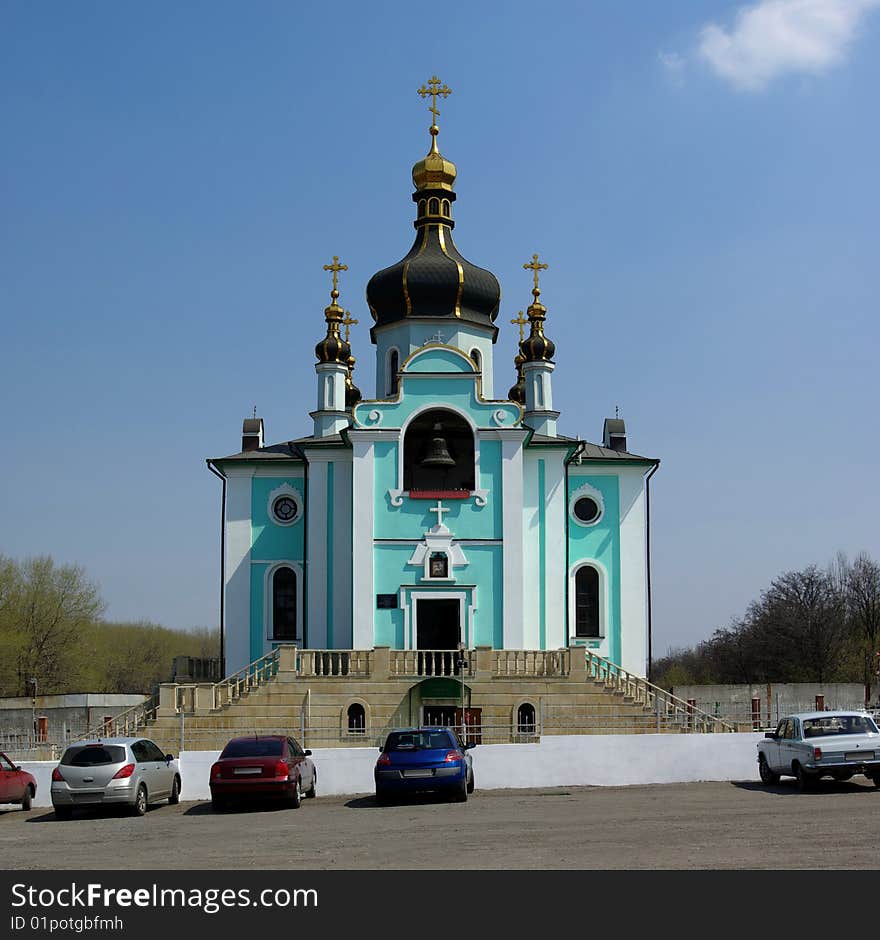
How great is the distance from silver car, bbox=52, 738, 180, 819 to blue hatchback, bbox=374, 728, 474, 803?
370cm

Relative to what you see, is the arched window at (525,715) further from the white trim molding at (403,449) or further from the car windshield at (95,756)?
the car windshield at (95,756)

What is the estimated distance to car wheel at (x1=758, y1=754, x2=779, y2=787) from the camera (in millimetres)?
22484

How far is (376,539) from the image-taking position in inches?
1361

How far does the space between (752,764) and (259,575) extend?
1670 centimetres

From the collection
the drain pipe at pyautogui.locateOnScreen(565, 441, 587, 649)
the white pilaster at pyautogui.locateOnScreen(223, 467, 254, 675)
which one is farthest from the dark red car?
the drain pipe at pyautogui.locateOnScreen(565, 441, 587, 649)

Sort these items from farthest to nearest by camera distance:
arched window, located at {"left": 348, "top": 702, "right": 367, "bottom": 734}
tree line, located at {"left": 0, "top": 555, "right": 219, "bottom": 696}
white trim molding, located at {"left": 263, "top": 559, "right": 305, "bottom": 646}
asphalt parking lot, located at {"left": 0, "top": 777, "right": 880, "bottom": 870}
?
tree line, located at {"left": 0, "top": 555, "right": 219, "bottom": 696} < white trim molding, located at {"left": 263, "top": 559, "right": 305, "bottom": 646} < arched window, located at {"left": 348, "top": 702, "right": 367, "bottom": 734} < asphalt parking lot, located at {"left": 0, "top": 777, "right": 880, "bottom": 870}

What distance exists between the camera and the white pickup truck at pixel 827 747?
20.1 m

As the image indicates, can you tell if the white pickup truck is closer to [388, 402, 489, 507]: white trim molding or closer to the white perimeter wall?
the white perimeter wall

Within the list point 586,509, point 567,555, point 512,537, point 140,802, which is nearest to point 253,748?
point 140,802

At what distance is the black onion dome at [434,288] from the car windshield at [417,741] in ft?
67.4

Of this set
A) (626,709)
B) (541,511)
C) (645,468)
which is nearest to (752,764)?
(626,709)

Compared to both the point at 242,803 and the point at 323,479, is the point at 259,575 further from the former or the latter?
the point at 242,803

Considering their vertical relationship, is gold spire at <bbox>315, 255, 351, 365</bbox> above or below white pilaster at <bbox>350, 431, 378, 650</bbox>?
above

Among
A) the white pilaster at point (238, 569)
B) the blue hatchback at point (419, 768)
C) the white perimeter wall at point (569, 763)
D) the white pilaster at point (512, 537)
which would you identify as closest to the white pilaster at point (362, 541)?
the white pilaster at point (512, 537)
